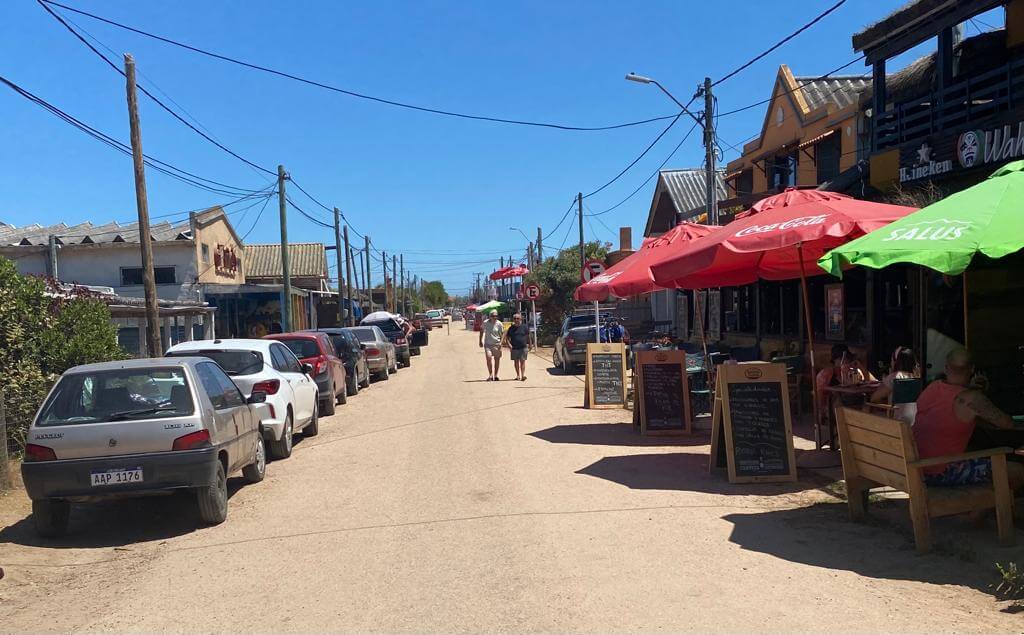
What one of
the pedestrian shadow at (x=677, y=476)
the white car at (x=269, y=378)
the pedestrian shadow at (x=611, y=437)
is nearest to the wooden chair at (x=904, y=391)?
the pedestrian shadow at (x=677, y=476)

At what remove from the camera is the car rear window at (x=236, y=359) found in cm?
1123

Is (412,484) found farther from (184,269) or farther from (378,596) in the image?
(184,269)

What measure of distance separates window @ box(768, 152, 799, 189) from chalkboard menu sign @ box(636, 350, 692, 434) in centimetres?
1406

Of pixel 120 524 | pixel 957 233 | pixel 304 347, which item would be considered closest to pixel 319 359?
pixel 304 347

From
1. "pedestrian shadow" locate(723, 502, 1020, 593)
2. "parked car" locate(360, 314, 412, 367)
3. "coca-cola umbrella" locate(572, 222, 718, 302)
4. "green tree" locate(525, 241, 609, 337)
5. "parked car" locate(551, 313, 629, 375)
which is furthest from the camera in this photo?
"green tree" locate(525, 241, 609, 337)

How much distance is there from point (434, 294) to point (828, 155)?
165 meters

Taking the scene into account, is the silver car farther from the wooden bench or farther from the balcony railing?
the balcony railing

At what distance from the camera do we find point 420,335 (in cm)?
3862

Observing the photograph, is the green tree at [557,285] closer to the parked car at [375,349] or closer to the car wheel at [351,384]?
the parked car at [375,349]

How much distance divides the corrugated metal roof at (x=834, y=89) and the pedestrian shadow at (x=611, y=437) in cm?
1561

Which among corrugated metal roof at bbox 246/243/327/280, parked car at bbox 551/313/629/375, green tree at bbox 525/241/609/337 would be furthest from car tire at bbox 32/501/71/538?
corrugated metal roof at bbox 246/243/327/280

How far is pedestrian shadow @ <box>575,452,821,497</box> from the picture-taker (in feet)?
26.5

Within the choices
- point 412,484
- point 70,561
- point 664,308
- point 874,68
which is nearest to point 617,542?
point 412,484

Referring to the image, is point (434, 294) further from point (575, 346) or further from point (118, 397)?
Answer: point (118, 397)
